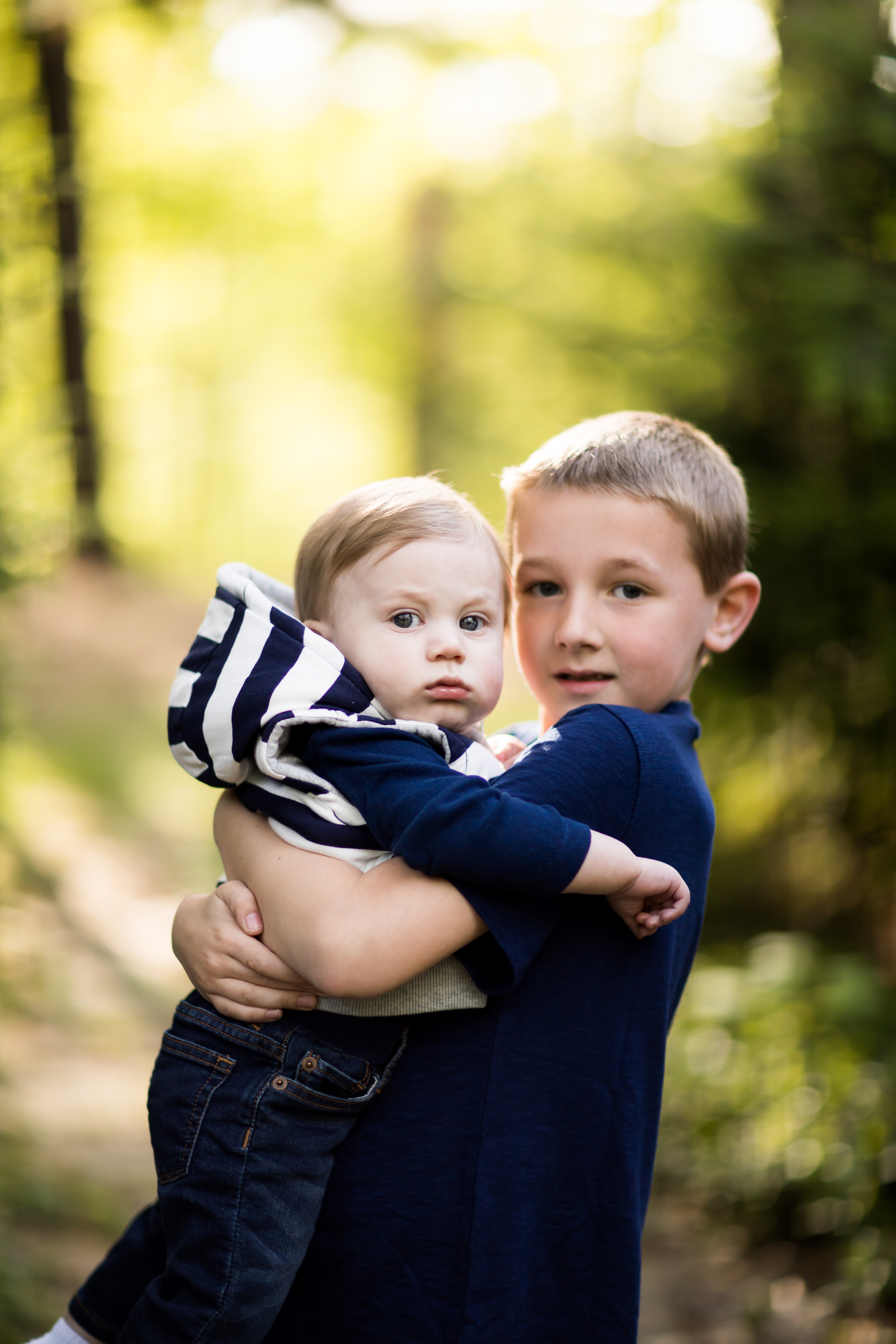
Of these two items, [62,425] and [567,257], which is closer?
[62,425]

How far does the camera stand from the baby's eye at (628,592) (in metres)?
1.50

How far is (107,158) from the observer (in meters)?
10.5

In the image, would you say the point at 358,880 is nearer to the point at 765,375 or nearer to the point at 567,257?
the point at 765,375

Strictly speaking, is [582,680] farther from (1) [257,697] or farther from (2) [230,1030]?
(2) [230,1030]

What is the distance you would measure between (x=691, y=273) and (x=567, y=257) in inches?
88.4

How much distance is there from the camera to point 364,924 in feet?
3.86

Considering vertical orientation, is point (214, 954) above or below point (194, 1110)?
above

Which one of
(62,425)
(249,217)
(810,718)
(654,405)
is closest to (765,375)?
(654,405)

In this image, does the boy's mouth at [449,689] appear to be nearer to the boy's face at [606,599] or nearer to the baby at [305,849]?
the baby at [305,849]

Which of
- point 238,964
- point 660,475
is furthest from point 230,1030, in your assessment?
point 660,475

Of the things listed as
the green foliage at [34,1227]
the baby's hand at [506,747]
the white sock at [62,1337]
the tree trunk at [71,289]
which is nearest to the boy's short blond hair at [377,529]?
the baby's hand at [506,747]

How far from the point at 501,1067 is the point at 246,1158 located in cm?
31

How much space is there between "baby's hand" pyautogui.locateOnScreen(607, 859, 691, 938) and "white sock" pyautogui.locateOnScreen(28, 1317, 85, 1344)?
3.20ft

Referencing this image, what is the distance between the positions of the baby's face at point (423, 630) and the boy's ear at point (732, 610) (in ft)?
1.25
